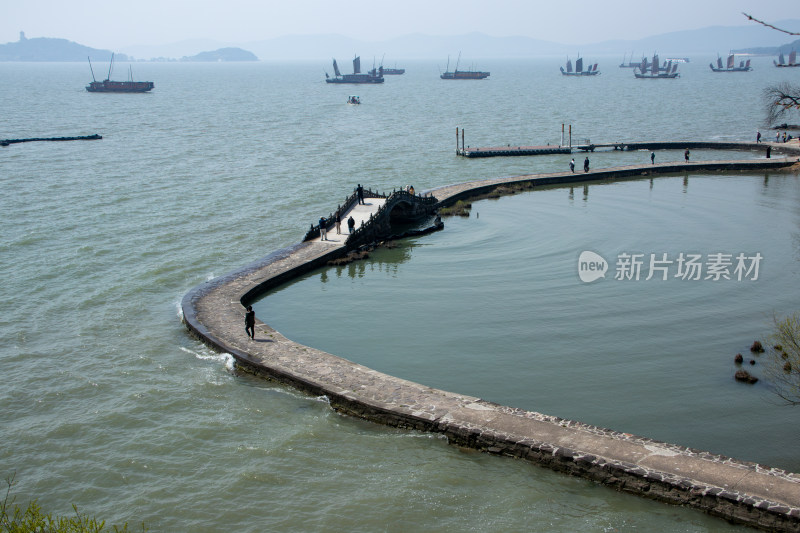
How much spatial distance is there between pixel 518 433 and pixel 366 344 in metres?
9.59

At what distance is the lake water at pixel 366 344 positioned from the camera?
→ 63.9ft

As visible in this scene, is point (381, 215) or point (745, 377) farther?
point (381, 215)

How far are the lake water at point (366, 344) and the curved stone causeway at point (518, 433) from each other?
510mm

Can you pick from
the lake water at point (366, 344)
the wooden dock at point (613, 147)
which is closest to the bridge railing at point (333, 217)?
the lake water at point (366, 344)

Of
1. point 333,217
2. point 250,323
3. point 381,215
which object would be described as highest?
point 381,215

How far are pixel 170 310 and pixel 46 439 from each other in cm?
1126

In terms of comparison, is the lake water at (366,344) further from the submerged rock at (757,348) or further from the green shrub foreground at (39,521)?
the submerged rock at (757,348)

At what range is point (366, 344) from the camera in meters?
29.0

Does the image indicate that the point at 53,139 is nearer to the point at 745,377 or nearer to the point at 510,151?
the point at 510,151

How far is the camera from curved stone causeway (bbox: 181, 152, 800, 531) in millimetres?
17828

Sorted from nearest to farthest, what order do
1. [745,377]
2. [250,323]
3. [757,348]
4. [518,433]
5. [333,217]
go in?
[518,433]
[745,377]
[757,348]
[250,323]
[333,217]

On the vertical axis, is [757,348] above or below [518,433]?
above

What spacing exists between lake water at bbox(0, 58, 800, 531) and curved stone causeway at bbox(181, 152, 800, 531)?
51cm

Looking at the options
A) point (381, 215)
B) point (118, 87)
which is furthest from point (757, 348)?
point (118, 87)
